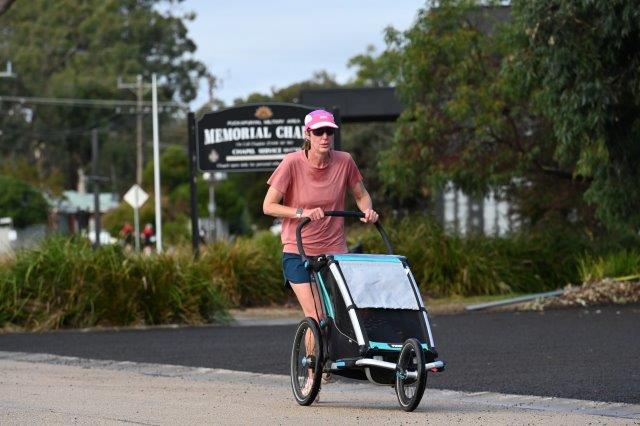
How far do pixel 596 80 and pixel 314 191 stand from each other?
829 cm

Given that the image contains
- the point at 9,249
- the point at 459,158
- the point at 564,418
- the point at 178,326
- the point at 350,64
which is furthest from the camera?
the point at 350,64

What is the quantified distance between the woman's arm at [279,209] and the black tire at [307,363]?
662 mm

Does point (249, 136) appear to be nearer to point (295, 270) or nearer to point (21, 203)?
point (295, 270)

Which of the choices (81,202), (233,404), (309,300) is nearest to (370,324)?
(309,300)

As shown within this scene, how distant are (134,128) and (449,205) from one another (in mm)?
56737

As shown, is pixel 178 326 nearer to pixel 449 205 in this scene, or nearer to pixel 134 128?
pixel 449 205

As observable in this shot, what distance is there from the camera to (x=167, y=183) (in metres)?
73.2

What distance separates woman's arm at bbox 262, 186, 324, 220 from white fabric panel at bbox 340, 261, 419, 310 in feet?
1.18

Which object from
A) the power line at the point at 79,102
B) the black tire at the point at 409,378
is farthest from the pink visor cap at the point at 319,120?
the power line at the point at 79,102

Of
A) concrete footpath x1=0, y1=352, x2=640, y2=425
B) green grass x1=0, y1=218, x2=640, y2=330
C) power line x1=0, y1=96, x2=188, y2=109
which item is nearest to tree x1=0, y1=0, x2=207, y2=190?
power line x1=0, y1=96, x2=188, y2=109

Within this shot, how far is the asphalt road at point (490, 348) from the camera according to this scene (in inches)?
413

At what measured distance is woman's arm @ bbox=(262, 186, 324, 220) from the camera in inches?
351

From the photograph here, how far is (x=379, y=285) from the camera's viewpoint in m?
8.73

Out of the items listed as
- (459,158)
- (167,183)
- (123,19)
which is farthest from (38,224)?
(459,158)
